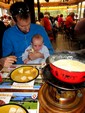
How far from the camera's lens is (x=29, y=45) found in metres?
2.20

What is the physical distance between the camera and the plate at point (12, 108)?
104cm

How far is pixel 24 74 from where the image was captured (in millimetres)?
1475

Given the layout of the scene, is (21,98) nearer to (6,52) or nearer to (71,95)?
(71,95)

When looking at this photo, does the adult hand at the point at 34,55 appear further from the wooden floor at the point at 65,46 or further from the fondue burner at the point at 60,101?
the wooden floor at the point at 65,46

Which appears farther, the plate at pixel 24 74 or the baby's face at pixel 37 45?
the baby's face at pixel 37 45

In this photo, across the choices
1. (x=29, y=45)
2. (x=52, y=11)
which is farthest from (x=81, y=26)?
(x=52, y=11)

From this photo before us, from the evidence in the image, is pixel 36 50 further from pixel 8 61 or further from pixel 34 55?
pixel 8 61

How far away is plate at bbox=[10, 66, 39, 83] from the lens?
4.58 ft

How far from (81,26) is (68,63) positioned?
508cm

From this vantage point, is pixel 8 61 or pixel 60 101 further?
pixel 8 61

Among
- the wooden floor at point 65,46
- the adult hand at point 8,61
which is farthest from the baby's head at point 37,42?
the wooden floor at point 65,46

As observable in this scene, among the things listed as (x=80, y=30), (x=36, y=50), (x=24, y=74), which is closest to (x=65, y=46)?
(x=80, y=30)

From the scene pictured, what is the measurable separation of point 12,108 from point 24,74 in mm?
455

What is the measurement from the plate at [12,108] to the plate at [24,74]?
32 centimetres
